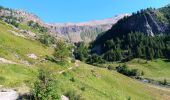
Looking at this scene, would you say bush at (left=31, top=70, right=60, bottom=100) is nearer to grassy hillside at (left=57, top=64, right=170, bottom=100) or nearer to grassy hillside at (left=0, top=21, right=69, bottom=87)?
grassy hillside at (left=0, top=21, right=69, bottom=87)

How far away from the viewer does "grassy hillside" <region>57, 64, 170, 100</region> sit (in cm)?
8138

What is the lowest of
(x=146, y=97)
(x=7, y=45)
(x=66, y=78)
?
(x=146, y=97)

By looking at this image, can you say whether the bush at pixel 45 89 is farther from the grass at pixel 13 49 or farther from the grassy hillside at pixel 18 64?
the grass at pixel 13 49

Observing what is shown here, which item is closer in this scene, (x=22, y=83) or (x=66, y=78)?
(x=22, y=83)

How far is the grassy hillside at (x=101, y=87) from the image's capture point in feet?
267

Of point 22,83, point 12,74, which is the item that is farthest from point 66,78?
point 22,83

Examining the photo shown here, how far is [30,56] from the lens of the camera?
9900 cm

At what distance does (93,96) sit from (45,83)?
31.0 meters

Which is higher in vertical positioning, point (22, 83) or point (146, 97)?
point (22, 83)

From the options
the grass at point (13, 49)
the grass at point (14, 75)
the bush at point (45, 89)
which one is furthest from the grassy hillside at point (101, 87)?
the bush at point (45, 89)

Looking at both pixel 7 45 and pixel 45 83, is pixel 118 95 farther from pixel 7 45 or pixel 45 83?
pixel 45 83

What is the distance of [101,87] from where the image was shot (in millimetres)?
94250

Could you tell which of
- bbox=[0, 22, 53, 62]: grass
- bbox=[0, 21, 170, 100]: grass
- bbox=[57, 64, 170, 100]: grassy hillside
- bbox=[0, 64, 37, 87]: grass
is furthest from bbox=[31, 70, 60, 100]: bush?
bbox=[0, 22, 53, 62]: grass

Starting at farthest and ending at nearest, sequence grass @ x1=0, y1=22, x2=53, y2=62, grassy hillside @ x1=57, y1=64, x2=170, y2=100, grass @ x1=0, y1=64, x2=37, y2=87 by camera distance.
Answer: grass @ x1=0, y1=22, x2=53, y2=62
grassy hillside @ x1=57, y1=64, x2=170, y2=100
grass @ x1=0, y1=64, x2=37, y2=87
